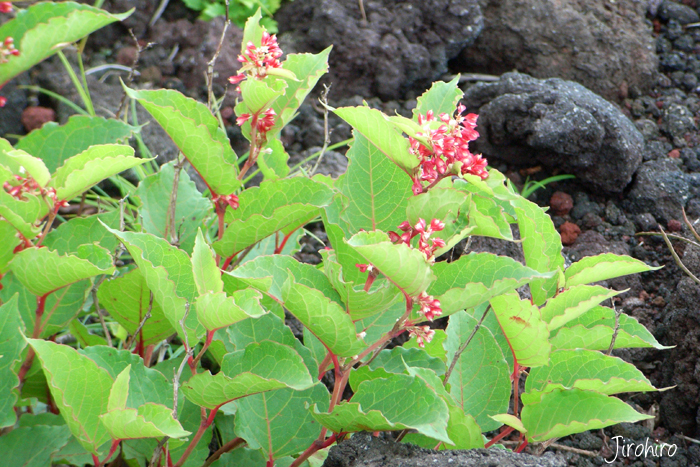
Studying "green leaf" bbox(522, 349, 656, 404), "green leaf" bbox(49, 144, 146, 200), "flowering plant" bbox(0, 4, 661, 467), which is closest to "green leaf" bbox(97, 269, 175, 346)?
"flowering plant" bbox(0, 4, 661, 467)

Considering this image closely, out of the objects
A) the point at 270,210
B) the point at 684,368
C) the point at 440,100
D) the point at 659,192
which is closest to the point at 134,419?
the point at 270,210

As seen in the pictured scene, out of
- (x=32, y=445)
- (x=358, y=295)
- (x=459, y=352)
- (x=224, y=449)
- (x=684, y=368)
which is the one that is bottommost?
(x=684, y=368)

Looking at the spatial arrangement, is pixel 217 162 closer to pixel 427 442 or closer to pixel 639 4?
pixel 427 442

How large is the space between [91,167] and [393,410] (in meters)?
0.78

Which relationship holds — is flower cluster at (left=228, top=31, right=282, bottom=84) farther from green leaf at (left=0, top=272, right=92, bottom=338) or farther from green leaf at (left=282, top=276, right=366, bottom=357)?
green leaf at (left=0, top=272, right=92, bottom=338)

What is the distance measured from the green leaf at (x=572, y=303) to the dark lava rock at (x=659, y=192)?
1331mm

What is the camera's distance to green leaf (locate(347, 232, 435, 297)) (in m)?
0.93

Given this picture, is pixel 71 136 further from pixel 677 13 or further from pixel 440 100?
pixel 677 13

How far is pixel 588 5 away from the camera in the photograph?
3080 millimetres

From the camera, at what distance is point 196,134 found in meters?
1.26

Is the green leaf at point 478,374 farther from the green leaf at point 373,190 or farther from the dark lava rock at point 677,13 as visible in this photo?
the dark lava rock at point 677,13

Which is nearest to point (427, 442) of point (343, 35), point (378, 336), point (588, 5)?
point (378, 336)

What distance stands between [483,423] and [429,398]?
351 millimetres

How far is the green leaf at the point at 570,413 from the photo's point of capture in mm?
1257
